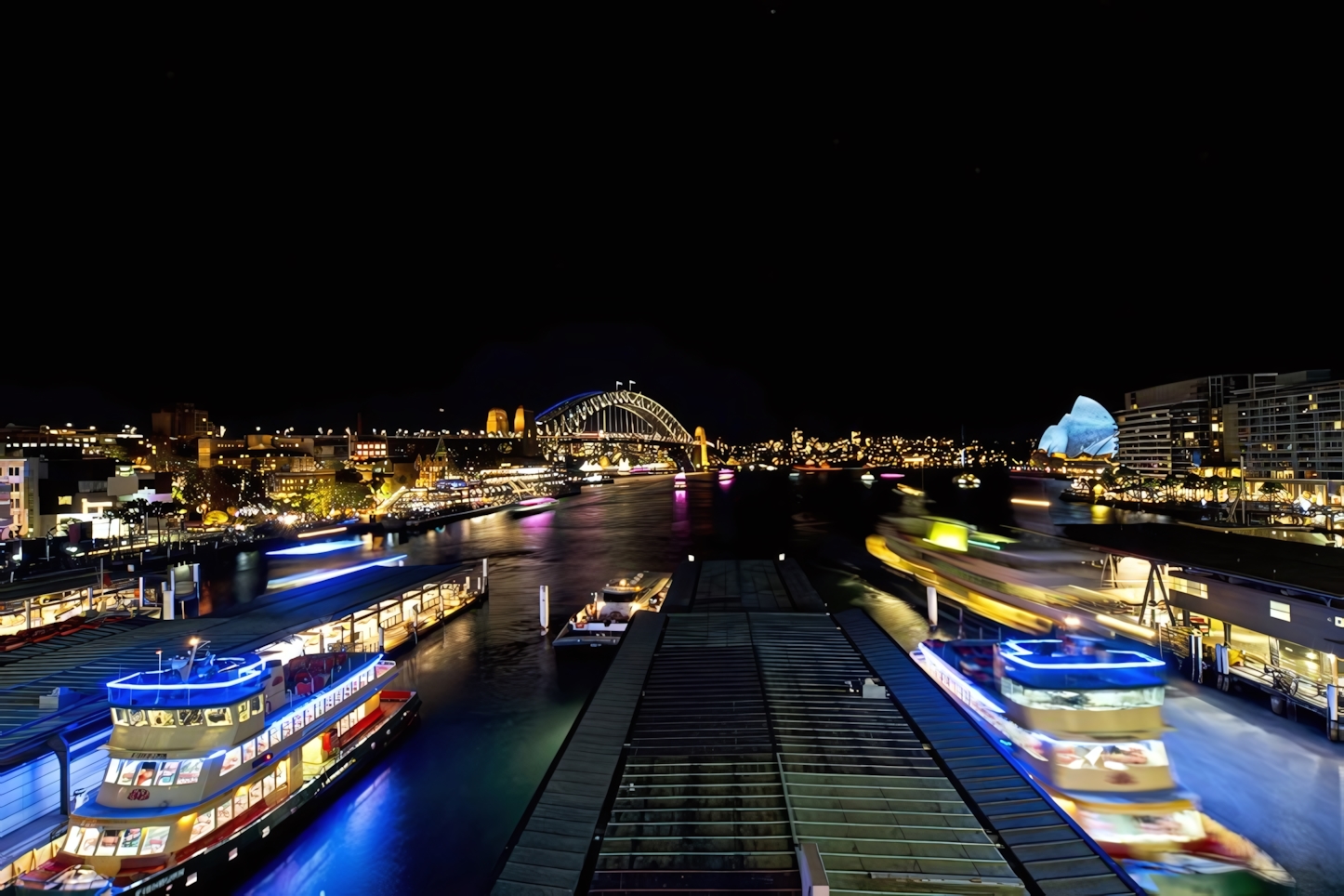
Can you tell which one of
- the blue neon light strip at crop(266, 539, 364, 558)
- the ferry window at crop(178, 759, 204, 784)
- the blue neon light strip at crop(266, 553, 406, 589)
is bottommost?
the blue neon light strip at crop(266, 553, 406, 589)

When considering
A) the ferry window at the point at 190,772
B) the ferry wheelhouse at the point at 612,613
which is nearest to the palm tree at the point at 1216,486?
the ferry wheelhouse at the point at 612,613

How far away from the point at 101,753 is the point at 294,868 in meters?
3.42

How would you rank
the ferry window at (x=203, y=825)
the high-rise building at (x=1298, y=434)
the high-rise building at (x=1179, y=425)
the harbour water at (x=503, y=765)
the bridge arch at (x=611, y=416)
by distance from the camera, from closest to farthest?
the ferry window at (x=203, y=825)
the harbour water at (x=503, y=765)
the high-rise building at (x=1298, y=434)
the high-rise building at (x=1179, y=425)
the bridge arch at (x=611, y=416)

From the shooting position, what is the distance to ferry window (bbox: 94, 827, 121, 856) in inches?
310

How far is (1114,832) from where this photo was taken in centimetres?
862

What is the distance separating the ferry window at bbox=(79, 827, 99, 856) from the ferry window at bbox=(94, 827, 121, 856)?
0.07m

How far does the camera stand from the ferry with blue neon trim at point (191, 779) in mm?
7859

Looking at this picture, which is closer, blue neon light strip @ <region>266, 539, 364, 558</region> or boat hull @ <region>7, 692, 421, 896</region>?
boat hull @ <region>7, 692, 421, 896</region>

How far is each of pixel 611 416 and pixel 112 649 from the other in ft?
491

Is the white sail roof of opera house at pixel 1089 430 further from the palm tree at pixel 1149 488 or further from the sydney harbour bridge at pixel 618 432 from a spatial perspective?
the sydney harbour bridge at pixel 618 432

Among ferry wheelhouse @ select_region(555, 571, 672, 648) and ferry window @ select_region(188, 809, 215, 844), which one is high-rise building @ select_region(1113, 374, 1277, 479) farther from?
ferry window @ select_region(188, 809, 215, 844)

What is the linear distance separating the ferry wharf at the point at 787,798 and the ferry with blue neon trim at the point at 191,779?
165 inches

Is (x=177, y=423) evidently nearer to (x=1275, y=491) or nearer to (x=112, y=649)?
(x=112, y=649)

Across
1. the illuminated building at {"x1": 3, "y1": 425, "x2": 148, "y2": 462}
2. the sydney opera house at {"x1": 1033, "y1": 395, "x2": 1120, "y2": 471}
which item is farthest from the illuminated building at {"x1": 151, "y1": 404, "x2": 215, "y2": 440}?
the sydney opera house at {"x1": 1033, "y1": 395, "x2": 1120, "y2": 471}
